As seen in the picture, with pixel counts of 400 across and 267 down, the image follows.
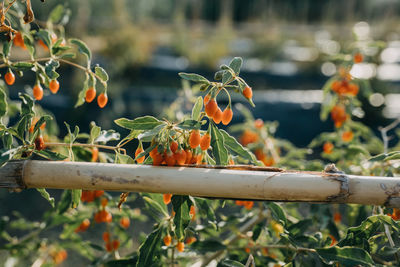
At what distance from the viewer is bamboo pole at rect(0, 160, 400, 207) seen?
0.69 m

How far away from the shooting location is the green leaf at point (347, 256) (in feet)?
2.33

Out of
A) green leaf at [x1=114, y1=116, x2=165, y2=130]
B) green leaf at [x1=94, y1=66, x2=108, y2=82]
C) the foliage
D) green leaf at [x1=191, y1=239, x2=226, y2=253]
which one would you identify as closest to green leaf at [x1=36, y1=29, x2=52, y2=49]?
the foliage

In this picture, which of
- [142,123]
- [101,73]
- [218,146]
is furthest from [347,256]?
[101,73]

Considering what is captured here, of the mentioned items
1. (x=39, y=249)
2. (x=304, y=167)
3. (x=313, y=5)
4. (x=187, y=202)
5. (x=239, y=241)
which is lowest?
(x=313, y=5)

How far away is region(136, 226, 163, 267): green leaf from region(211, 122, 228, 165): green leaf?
23 centimetres

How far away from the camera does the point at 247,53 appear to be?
19.3 feet

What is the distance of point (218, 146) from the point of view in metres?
0.74

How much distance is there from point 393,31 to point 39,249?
5.57 metres

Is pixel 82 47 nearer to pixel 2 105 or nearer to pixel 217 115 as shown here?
pixel 2 105

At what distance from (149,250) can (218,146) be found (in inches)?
10.7

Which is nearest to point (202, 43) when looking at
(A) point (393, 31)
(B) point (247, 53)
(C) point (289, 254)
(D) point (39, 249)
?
(B) point (247, 53)

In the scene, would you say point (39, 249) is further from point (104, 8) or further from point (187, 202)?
point (104, 8)

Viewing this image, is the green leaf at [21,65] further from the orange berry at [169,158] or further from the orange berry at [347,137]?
the orange berry at [347,137]

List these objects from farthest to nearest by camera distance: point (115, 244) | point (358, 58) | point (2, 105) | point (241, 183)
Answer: point (358, 58) → point (115, 244) → point (2, 105) → point (241, 183)
